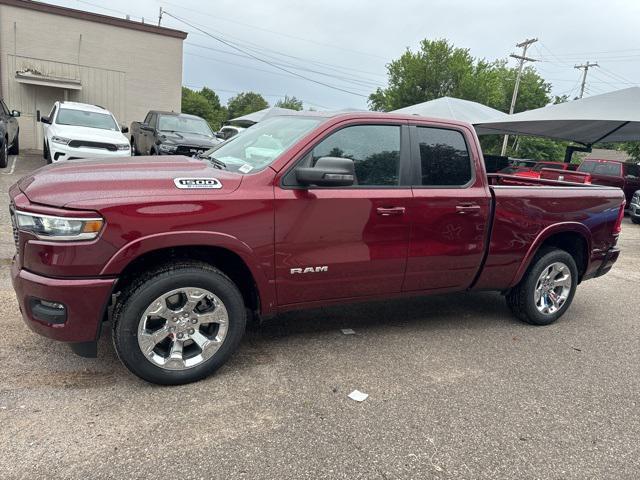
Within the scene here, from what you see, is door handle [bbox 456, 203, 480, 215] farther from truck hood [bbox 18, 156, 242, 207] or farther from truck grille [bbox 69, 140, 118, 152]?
truck grille [bbox 69, 140, 118, 152]

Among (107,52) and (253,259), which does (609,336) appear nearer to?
Result: (253,259)

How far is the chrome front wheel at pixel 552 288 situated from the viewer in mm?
4688

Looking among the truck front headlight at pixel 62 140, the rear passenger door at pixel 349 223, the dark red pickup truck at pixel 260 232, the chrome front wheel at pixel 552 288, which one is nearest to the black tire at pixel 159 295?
the dark red pickup truck at pixel 260 232

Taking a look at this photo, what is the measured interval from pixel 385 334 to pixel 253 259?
5.21ft

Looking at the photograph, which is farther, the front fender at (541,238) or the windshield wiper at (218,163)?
the front fender at (541,238)

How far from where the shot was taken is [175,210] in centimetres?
293

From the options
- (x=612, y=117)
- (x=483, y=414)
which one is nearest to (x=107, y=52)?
(x=612, y=117)

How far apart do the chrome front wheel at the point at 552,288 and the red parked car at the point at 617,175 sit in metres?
12.1

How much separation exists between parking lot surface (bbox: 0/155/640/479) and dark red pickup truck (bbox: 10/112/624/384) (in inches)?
13.5

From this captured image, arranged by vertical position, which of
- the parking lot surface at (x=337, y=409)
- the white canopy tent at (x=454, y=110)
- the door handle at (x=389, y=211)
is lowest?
the parking lot surface at (x=337, y=409)

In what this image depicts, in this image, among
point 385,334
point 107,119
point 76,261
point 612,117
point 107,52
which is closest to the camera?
point 76,261

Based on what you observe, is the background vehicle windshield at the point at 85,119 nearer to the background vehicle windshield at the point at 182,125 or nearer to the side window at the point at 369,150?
the background vehicle windshield at the point at 182,125

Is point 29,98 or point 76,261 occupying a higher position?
point 29,98

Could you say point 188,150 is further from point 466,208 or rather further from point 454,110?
point 466,208
